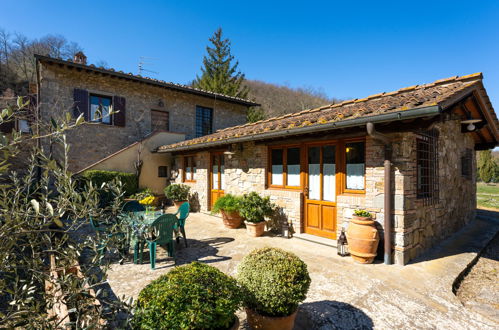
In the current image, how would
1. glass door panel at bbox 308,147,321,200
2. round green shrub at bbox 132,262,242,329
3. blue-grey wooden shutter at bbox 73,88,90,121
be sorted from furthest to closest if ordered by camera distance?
blue-grey wooden shutter at bbox 73,88,90,121 < glass door panel at bbox 308,147,321,200 < round green shrub at bbox 132,262,242,329

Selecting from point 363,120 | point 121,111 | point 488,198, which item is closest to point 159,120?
point 121,111

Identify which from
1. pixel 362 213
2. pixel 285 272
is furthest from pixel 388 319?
Result: pixel 362 213

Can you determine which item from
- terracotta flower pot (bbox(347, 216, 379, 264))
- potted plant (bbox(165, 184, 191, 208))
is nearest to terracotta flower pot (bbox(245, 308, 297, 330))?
terracotta flower pot (bbox(347, 216, 379, 264))

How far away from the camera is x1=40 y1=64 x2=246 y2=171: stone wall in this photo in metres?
9.60

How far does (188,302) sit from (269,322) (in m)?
0.93

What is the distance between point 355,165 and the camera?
5102 millimetres

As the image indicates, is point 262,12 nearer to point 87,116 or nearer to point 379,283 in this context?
point 87,116

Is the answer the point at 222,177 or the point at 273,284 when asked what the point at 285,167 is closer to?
the point at 222,177

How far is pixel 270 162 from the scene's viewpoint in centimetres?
684

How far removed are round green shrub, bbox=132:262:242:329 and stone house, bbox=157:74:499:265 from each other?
3554mm

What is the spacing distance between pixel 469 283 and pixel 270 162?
4.76 metres

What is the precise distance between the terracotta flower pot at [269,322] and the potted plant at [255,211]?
12.3ft

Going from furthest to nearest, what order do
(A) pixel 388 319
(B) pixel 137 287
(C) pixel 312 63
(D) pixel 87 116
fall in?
(C) pixel 312 63
(D) pixel 87 116
(B) pixel 137 287
(A) pixel 388 319

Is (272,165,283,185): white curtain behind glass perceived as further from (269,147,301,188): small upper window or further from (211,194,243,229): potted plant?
(211,194,243,229): potted plant
